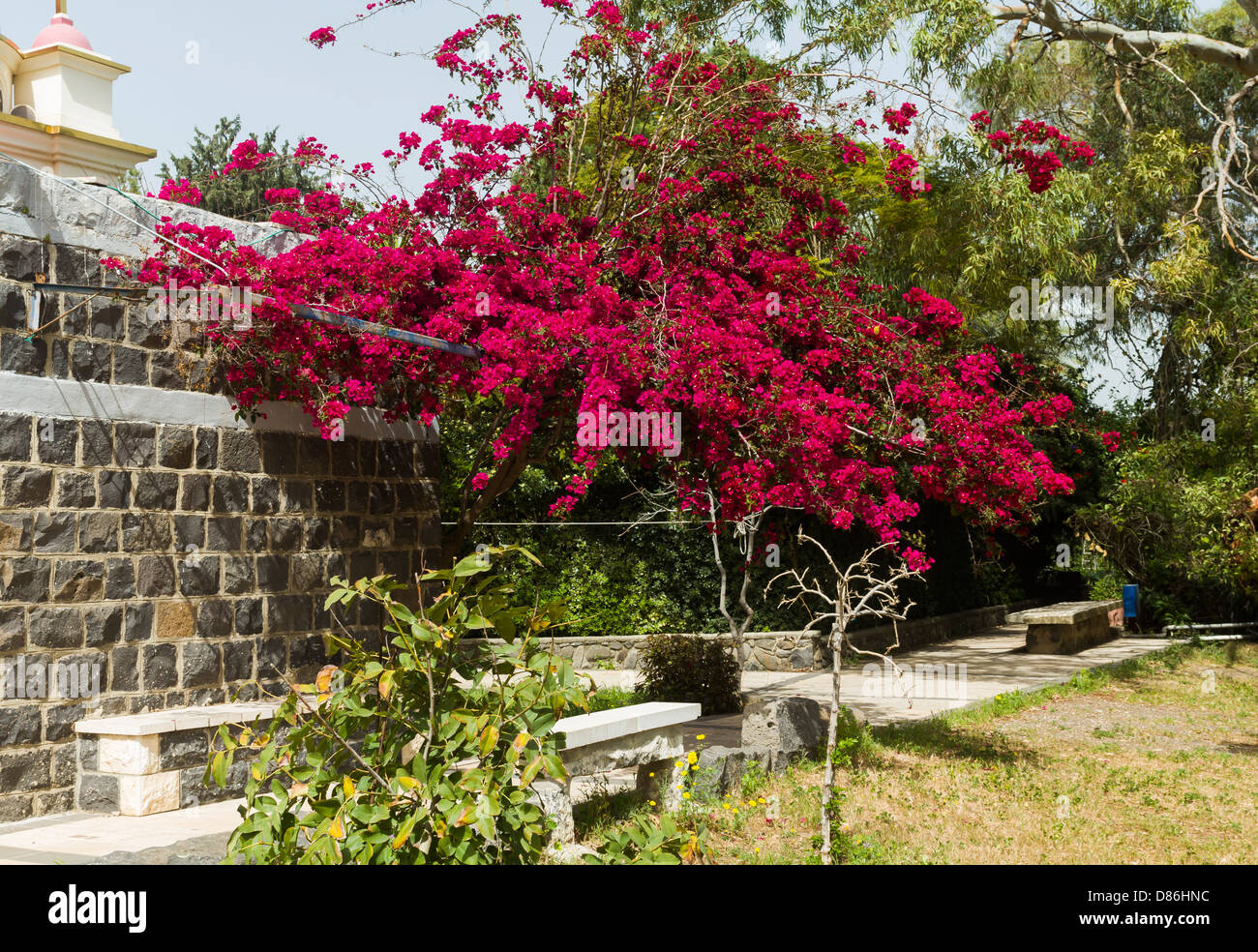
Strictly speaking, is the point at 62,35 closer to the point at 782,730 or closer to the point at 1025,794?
the point at 782,730

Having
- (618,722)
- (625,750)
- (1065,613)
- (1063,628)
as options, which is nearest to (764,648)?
(1065,613)

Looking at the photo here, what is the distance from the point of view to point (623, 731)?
6.25 meters

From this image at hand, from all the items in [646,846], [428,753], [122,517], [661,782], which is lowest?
[661,782]

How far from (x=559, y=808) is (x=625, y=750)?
1037 mm

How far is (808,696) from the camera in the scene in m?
11.4

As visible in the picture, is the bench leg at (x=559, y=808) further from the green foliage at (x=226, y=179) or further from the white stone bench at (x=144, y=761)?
the green foliage at (x=226, y=179)

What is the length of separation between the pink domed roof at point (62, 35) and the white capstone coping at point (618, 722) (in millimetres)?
12002

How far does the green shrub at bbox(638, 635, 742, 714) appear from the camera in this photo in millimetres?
10094

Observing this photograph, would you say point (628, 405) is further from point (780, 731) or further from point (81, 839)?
point (81, 839)

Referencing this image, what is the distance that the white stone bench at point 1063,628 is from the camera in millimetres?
14977

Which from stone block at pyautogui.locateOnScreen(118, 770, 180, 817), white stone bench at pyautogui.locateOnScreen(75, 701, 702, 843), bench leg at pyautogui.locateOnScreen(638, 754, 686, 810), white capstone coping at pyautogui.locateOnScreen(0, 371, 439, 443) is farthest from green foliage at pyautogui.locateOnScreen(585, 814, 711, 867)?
white capstone coping at pyautogui.locateOnScreen(0, 371, 439, 443)

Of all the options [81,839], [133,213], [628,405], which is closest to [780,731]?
[628,405]

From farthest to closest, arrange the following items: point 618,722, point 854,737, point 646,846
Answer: point 854,737
point 618,722
point 646,846
